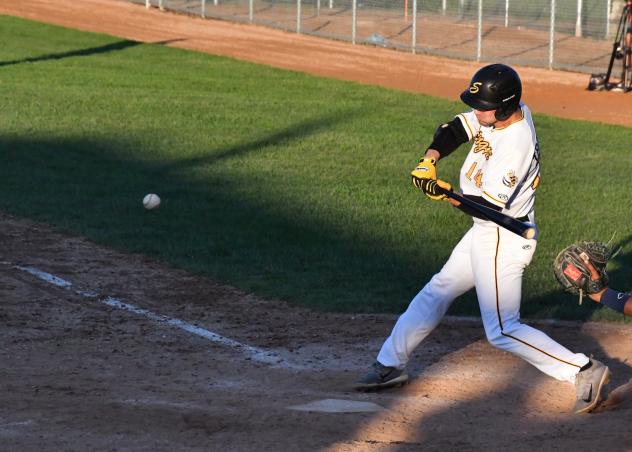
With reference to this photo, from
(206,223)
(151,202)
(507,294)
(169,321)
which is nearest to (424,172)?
(507,294)

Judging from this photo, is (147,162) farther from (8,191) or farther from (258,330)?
(258,330)

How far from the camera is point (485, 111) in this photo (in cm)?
637

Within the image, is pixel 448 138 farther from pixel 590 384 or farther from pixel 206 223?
pixel 206 223

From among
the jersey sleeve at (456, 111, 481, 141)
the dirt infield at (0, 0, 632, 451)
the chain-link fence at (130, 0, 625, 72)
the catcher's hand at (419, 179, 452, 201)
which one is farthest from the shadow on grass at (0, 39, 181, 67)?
the catcher's hand at (419, 179, 452, 201)

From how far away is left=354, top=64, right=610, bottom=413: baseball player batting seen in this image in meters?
6.31

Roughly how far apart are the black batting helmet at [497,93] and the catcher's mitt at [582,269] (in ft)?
2.83

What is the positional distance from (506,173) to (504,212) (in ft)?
0.86

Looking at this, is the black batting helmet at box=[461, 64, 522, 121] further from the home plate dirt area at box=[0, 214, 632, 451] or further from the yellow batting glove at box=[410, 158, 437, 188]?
the home plate dirt area at box=[0, 214, 632, 451]

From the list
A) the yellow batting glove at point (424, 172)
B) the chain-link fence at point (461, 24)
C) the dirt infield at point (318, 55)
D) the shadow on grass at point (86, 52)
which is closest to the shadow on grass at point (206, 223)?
the yellow batting glove at point (424, 172)

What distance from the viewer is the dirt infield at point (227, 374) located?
5949 mm

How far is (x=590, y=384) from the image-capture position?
634cm

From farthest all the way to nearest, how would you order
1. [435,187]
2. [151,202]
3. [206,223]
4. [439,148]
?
[151,202] < [206,223] < [439,148] < [435,187]

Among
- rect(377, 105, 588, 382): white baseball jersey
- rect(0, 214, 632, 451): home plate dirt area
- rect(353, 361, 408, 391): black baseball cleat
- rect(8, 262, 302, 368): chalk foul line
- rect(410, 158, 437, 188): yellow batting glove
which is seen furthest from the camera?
rect(8, 262, 302, 368): chalk foul line

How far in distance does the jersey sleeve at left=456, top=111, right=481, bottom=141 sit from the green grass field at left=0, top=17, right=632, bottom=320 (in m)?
2.39
